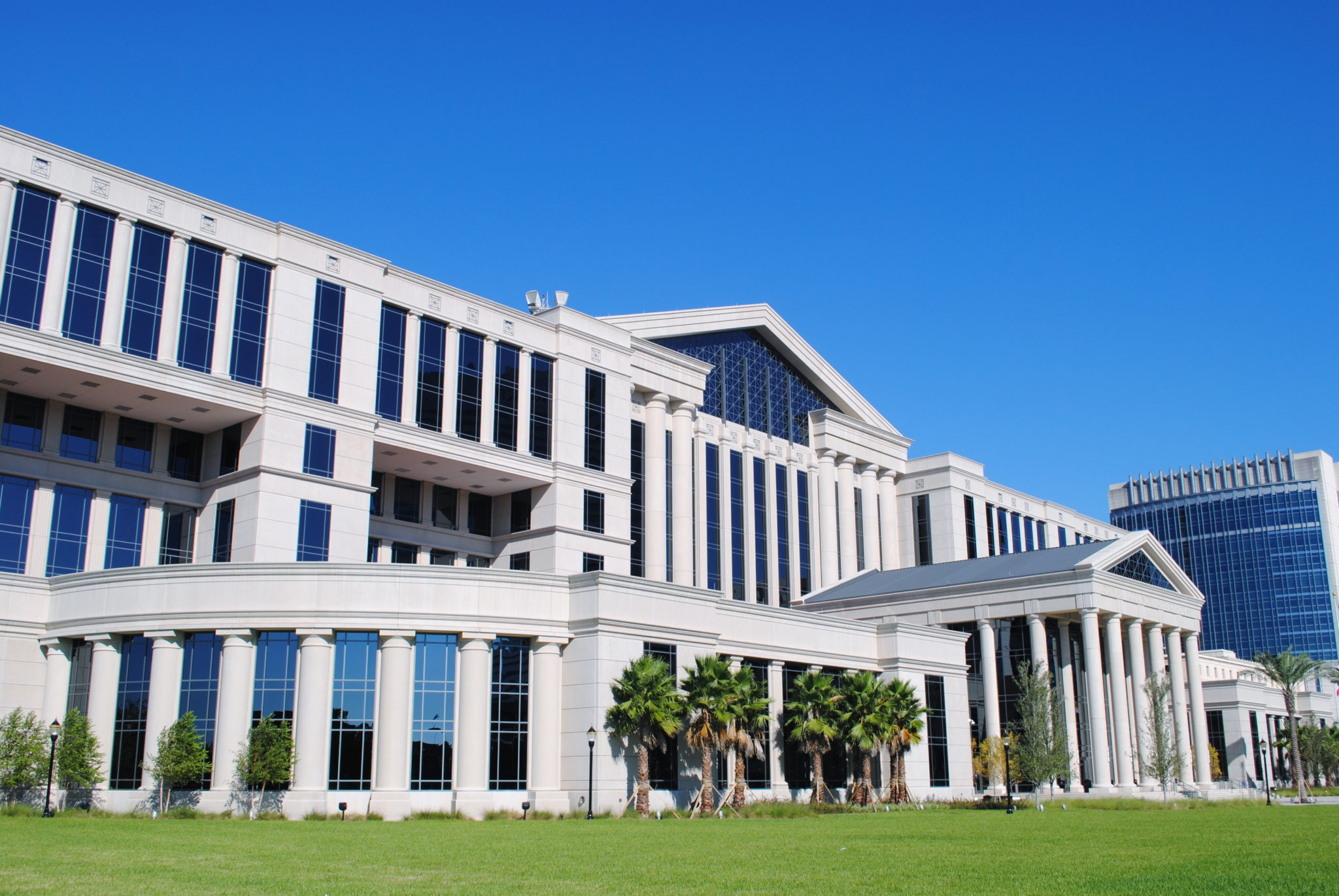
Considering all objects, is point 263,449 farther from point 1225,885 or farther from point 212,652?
point 1225,885

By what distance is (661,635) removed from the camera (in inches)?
1909

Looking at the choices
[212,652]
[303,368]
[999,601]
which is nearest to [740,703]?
[212,652]

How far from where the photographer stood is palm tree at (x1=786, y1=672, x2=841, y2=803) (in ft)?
176

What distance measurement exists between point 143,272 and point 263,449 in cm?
855

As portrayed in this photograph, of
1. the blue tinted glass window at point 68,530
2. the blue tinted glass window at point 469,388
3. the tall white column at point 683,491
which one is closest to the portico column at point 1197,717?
the tall white column at point 683,491

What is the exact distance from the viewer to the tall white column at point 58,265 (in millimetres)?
45344

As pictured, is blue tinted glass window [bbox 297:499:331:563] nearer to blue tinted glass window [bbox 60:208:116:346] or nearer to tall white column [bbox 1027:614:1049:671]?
blue tinted glass window [bbox 60:208:116:346]

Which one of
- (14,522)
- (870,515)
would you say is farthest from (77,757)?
(870,515)

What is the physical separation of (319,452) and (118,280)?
10.7m

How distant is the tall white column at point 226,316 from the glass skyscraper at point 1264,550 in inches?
6423

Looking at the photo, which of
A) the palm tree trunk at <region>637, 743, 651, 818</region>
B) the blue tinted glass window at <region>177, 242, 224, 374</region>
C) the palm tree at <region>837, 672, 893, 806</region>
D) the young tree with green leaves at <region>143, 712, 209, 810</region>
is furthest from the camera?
the palm tree at <region>837, 672, 893, 806</region>

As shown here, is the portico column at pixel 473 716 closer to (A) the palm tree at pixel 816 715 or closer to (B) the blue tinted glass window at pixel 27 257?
(A) the palm tree at pixel 816 715

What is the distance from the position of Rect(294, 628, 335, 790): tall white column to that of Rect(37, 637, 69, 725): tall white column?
9.59 meters

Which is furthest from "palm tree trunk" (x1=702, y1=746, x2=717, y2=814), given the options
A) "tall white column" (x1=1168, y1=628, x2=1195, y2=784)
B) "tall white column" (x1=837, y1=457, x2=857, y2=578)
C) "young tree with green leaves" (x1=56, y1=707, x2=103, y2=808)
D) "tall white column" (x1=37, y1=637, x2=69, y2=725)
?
"tall white column" (x1=837, y1=457, x2=857, y2=578)
